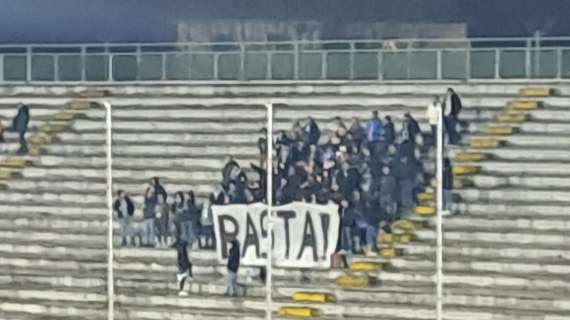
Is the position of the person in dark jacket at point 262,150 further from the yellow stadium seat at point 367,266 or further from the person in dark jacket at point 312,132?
the yellow stadium seat at point 367,266

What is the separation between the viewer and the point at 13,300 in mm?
16062

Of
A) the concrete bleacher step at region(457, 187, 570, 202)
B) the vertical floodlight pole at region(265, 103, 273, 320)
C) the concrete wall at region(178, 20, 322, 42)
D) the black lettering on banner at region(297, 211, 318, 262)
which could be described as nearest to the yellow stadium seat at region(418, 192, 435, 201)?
the concrete bleacher step at region(457, 187, 570, 202)

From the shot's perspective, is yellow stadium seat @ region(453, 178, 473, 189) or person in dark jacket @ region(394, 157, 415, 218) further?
yellow stadium seat @ region(453, 178, 473, 189)

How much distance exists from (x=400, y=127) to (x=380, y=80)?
4.13 feet

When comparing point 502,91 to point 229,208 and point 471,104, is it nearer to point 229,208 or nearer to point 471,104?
point 471,104

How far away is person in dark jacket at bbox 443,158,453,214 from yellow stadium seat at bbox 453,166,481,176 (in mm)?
352

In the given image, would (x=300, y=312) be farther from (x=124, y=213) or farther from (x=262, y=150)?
(x=124, y=213)

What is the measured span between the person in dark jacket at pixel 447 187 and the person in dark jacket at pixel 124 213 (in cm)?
281

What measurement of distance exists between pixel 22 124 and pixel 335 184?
392 cm

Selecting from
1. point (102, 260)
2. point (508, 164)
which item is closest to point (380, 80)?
point (508, 164)

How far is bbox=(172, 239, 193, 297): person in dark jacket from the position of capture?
15.2 m

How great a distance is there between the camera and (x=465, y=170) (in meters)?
15.6

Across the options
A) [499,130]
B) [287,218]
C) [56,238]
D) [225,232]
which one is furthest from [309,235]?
[56,238]

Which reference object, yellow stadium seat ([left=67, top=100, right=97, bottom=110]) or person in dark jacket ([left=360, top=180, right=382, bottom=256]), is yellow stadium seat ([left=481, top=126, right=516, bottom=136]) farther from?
yellow stadium seat ([left=67, top=100, right=97, bottom=110])
